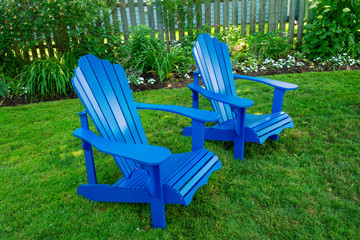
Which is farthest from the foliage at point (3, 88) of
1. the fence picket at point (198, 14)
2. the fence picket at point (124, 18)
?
Result: the fence picket at point (198, 14)

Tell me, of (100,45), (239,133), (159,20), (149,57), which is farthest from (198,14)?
(239,133)

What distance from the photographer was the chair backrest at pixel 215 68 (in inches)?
115

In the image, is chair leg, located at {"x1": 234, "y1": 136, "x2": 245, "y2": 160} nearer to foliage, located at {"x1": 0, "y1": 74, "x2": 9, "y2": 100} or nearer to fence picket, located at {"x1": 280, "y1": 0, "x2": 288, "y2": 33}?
foliage, located at {"x1": 0, "y1": 74, "x2": 9, "y2": 100}

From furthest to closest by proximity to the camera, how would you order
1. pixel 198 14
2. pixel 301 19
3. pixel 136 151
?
pixel 301 19, pixel 198 14, pixel 136 151

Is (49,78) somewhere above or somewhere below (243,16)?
below

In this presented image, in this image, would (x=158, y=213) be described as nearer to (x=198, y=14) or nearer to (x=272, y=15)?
(x=198, y=14)

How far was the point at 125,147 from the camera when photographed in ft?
5.41

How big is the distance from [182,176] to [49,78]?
3539 mm

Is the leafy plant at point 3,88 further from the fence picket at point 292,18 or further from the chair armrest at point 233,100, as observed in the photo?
the fence picket at point 292,18

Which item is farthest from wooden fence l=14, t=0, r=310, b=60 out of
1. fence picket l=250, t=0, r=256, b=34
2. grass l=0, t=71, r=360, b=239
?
grass l=0, t=71, r=360, b=239

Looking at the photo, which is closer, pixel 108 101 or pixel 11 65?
pixel 108 101

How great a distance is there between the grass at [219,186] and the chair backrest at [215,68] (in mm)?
406

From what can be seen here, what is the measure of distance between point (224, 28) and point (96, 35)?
2678mm

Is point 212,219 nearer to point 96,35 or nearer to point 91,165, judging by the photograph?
point 91,165
